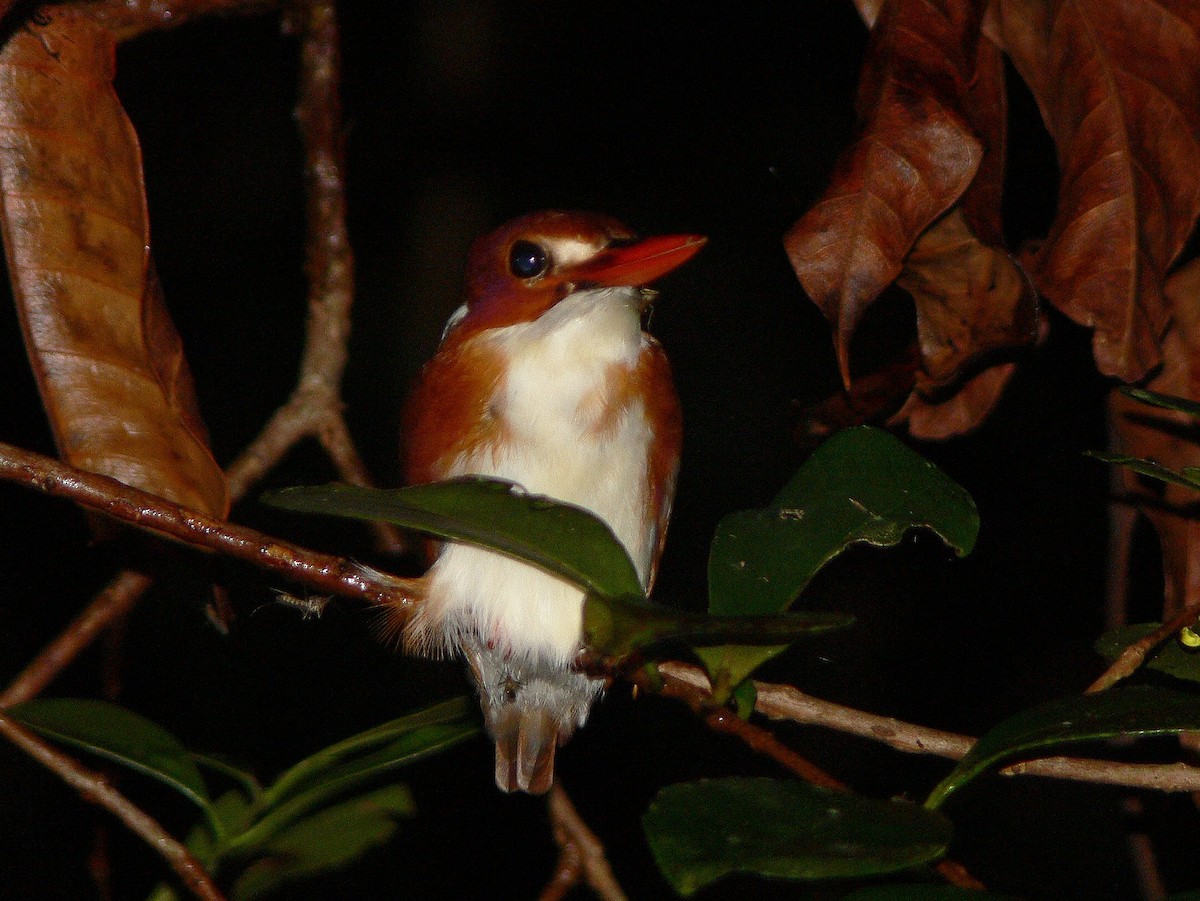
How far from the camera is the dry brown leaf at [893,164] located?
4.19ft

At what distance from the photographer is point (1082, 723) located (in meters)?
1.03

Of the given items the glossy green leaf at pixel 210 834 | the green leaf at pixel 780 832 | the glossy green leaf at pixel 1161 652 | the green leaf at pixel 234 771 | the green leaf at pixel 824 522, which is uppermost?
the green leaf at pixel 780 832

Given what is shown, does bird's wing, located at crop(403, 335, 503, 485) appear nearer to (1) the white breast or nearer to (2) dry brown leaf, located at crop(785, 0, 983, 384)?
(1) the white breast

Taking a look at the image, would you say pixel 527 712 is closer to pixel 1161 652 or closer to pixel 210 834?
pixel 210 834

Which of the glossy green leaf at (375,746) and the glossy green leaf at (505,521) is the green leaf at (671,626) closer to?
the glossy green leaf at (505,521)

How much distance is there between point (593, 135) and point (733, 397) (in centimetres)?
99

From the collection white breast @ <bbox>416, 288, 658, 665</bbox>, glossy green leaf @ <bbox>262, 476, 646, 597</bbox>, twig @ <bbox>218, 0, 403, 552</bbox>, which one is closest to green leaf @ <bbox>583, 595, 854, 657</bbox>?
glossy green leaf @ <bbox>262, 476, 646, 597</bbox>

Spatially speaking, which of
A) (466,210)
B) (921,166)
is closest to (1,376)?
(466,210)

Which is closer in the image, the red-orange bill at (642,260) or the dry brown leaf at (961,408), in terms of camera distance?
the red-orange bill at (642,260)

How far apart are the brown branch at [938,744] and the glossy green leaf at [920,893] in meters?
0.28

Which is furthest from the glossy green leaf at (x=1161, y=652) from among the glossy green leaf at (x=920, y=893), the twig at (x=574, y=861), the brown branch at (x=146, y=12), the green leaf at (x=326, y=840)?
the brown branch at (x=146, y=12)

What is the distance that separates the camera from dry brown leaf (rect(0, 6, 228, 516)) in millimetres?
1325

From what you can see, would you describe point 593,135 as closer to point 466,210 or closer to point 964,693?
point 466,210

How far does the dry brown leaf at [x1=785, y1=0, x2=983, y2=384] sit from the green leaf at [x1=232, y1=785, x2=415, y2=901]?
911 millimetres
